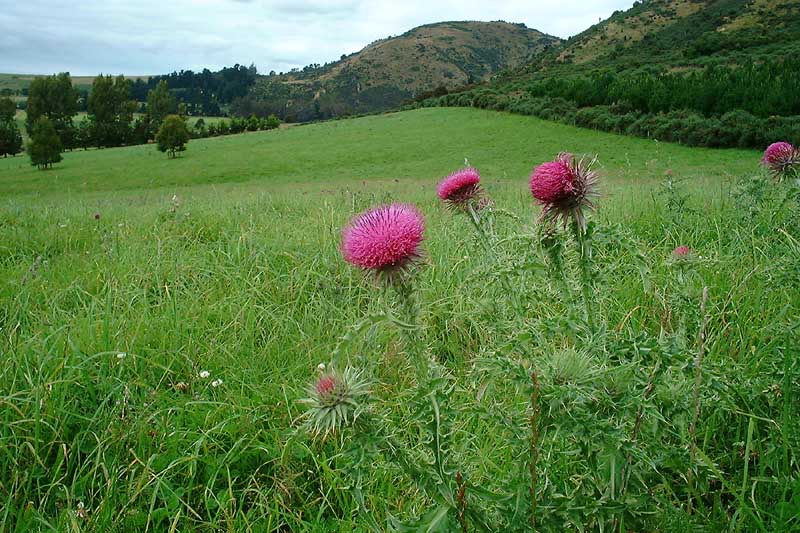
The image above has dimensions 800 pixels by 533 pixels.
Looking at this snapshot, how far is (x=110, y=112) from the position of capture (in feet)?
236

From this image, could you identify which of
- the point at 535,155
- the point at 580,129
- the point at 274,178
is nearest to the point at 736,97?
the point at 580,129

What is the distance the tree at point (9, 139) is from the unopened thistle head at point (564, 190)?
7763cm

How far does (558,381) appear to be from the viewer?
52.0 inches

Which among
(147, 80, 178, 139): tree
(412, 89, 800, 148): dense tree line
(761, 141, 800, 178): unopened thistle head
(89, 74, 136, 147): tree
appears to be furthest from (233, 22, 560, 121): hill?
(761, 141, 800, 178): unopened thistle head

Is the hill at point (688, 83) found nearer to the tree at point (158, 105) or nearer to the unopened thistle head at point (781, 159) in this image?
the unopened thistle head at point (781, 159)

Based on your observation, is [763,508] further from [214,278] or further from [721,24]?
[721,24]

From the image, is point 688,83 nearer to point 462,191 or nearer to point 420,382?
point 462,191

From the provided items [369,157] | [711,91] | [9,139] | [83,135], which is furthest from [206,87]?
[711,91]

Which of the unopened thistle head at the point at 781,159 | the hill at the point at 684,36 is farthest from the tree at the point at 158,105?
the unopened thistle head at the point at 781,159

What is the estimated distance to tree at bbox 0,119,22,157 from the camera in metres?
61.3

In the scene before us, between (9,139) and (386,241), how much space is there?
7841 cm

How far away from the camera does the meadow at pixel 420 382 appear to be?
1.40 meters

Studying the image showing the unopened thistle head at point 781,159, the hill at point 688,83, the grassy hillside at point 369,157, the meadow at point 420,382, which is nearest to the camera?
the meadow at point 420,382

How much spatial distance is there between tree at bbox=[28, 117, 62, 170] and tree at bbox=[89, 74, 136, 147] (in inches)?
1083
